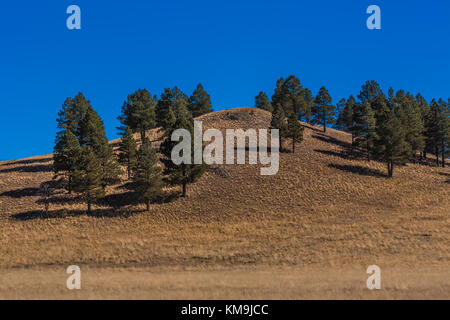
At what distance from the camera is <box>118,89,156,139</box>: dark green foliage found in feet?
184

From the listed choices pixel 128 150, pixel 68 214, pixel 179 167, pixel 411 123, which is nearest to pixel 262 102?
pixel 411 123

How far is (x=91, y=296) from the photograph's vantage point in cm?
1321

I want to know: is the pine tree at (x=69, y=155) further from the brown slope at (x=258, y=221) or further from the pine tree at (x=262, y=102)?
the pine tree at (x=262, y=102)

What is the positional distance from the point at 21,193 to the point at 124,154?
49.7 ft

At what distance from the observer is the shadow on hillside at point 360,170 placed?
47531 millimetres

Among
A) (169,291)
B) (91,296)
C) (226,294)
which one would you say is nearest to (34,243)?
(91,296)

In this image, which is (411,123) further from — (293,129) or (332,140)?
(293,129)

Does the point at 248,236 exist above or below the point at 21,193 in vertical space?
below

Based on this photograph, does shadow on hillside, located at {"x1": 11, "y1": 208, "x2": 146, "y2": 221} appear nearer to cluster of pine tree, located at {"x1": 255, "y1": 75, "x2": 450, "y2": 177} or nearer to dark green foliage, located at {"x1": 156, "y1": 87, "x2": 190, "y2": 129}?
dark green foliage, located at {"x1": 156, "y1": 87, "x2": 190, "y2": 129}

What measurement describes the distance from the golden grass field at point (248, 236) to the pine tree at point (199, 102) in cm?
3034

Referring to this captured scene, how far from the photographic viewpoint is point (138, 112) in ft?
184

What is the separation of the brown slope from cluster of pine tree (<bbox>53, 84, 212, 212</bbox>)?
9.82 feet
